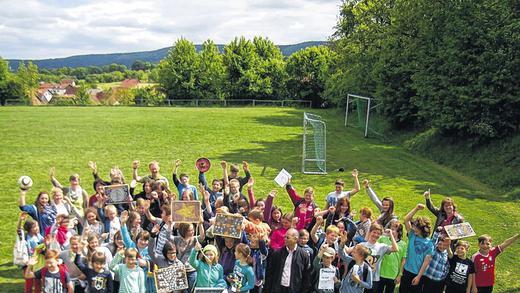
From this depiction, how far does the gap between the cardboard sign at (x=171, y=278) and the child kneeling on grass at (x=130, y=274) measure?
260 mm

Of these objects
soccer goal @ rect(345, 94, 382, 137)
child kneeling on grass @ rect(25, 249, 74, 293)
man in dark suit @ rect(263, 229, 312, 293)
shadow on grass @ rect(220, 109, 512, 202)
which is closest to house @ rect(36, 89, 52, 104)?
soccer goal @ rect(345, 94, 382, 137)

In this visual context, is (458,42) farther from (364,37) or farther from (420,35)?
(364,37)

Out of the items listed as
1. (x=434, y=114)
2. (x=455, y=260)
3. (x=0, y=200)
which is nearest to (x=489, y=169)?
(x=434, y=114)

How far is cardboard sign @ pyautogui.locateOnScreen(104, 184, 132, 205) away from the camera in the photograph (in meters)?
8.80

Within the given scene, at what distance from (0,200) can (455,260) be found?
42.2 ft

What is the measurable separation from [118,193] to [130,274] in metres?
2.72

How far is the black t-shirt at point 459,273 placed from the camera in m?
7.14

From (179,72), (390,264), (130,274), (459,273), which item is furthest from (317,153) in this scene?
(179,72)

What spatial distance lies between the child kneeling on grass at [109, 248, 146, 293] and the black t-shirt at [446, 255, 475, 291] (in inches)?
189

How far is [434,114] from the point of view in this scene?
2297 cm

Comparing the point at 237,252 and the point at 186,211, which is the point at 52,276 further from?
the point at 237,252

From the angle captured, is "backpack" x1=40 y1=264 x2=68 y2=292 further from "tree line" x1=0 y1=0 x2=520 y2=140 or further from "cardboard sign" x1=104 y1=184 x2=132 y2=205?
"tree line" x1=0 y1=0 x2=520 y2=140

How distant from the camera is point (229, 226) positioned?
23.4ft

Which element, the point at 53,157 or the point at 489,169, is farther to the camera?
the point at 53,157
